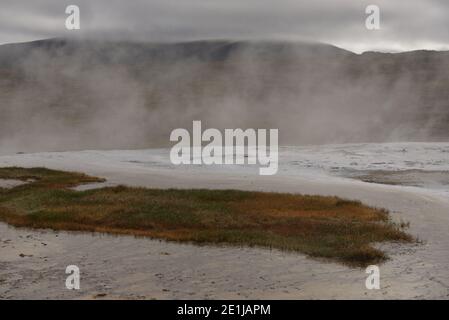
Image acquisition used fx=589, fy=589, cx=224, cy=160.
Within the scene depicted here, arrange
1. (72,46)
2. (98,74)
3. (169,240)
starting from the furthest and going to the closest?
1. (72,46)
2. (98,74)
3. (169,240)

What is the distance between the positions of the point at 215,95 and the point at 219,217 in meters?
115

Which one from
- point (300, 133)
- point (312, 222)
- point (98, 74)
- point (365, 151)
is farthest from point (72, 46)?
point (312, 222)

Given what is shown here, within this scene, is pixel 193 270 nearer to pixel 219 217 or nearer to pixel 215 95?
pixel 219 217

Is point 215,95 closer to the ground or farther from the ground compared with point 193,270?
farther from the ground

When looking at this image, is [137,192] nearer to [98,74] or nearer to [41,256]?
[41,256]

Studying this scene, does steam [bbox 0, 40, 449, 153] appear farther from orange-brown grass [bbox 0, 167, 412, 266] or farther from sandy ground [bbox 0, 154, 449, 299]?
sandy ground [bbox 0, 154, 449, 299]

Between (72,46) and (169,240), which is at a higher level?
(72,46)

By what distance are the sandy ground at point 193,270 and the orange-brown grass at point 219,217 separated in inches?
38.3

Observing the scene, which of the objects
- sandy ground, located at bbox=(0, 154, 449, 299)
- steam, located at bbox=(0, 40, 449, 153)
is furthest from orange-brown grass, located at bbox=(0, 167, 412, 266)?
steam, located at bbox=(0, 40, 449, 153)

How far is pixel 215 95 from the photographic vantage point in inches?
5433

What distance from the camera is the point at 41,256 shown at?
18.8 meters

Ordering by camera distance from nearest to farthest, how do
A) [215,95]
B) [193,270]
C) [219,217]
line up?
[193,270] < [219,217] < [215,95]

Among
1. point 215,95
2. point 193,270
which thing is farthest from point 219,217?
point 215,95

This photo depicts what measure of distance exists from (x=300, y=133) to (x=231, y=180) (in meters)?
79.8
